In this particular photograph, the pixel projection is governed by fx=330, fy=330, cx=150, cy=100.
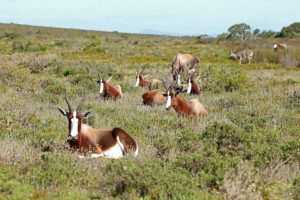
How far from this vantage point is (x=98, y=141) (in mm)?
6121

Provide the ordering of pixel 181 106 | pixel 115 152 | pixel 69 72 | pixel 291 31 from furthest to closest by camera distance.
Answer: pixel 291 31
pixel 69 72
pixel 181 106
pixel 115 152

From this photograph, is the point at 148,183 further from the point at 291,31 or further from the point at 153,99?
the point at 291,31

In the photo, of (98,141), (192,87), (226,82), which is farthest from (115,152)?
(226,82)

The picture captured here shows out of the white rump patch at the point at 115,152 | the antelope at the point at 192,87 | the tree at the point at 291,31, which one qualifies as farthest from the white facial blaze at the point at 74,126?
the tree at the point at 291,31

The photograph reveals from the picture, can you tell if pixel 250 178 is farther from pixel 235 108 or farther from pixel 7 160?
pixel 235 108

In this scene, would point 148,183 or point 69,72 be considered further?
point 69,72

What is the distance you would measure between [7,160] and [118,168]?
1851 mm

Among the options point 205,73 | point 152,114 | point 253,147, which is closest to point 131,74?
point 205,73

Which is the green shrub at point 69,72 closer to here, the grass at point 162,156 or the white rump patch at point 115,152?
the grass at point 162,156

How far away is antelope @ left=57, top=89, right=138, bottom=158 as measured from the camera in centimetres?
586

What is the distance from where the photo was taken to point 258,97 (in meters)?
12.0

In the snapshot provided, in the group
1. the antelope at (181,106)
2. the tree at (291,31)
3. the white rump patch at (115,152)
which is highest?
the tree at (291,31)

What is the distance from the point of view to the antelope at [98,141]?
5855 millimetres

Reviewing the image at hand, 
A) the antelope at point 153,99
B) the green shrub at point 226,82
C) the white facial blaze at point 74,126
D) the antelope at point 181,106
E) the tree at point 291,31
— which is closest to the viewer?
the white facial blaze at point 74,126
